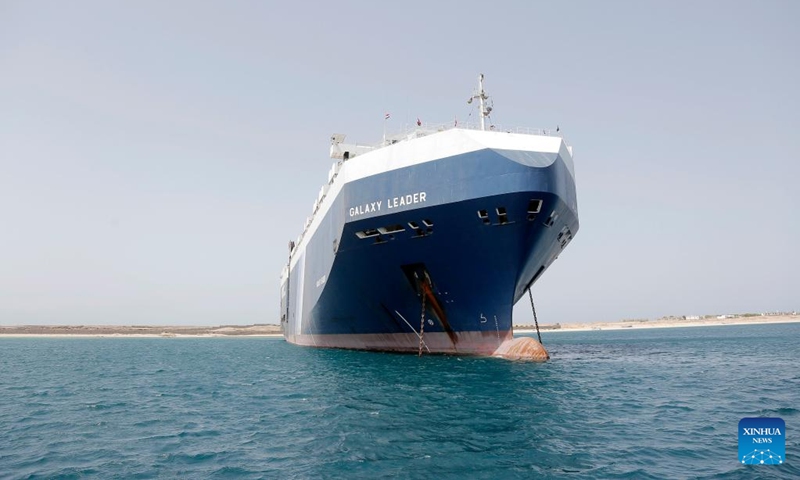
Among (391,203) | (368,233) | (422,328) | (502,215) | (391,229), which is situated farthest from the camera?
(422,328)

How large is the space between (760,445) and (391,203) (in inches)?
705

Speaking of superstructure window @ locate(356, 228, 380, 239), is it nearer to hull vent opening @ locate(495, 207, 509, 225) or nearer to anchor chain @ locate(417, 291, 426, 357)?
anchor chain @ locate(417, 291, 426, 357)

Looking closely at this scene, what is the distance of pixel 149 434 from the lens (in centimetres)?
1243

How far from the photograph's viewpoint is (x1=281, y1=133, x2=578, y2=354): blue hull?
72.7 feet

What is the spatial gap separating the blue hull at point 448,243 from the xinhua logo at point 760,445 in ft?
44.4

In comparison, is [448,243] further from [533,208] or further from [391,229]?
[533,208]

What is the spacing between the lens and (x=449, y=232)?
76.8 ft

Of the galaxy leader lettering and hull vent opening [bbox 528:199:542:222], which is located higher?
the galaxy leader lettering

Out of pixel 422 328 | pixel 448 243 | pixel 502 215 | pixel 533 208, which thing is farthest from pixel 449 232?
pixel 422 328

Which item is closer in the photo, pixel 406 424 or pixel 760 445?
pixel 760 445

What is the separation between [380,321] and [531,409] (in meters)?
17.5

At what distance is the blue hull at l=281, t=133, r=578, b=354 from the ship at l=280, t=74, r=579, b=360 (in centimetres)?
6

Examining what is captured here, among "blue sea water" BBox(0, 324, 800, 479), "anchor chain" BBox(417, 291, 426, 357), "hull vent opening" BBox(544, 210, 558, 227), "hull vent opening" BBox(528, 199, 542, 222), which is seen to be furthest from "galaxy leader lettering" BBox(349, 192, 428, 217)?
"blue sea water" BBox(0, 324, 800, 479)

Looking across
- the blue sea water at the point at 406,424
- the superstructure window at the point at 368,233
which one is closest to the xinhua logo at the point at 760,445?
the blue sea water at the point at 406,424
